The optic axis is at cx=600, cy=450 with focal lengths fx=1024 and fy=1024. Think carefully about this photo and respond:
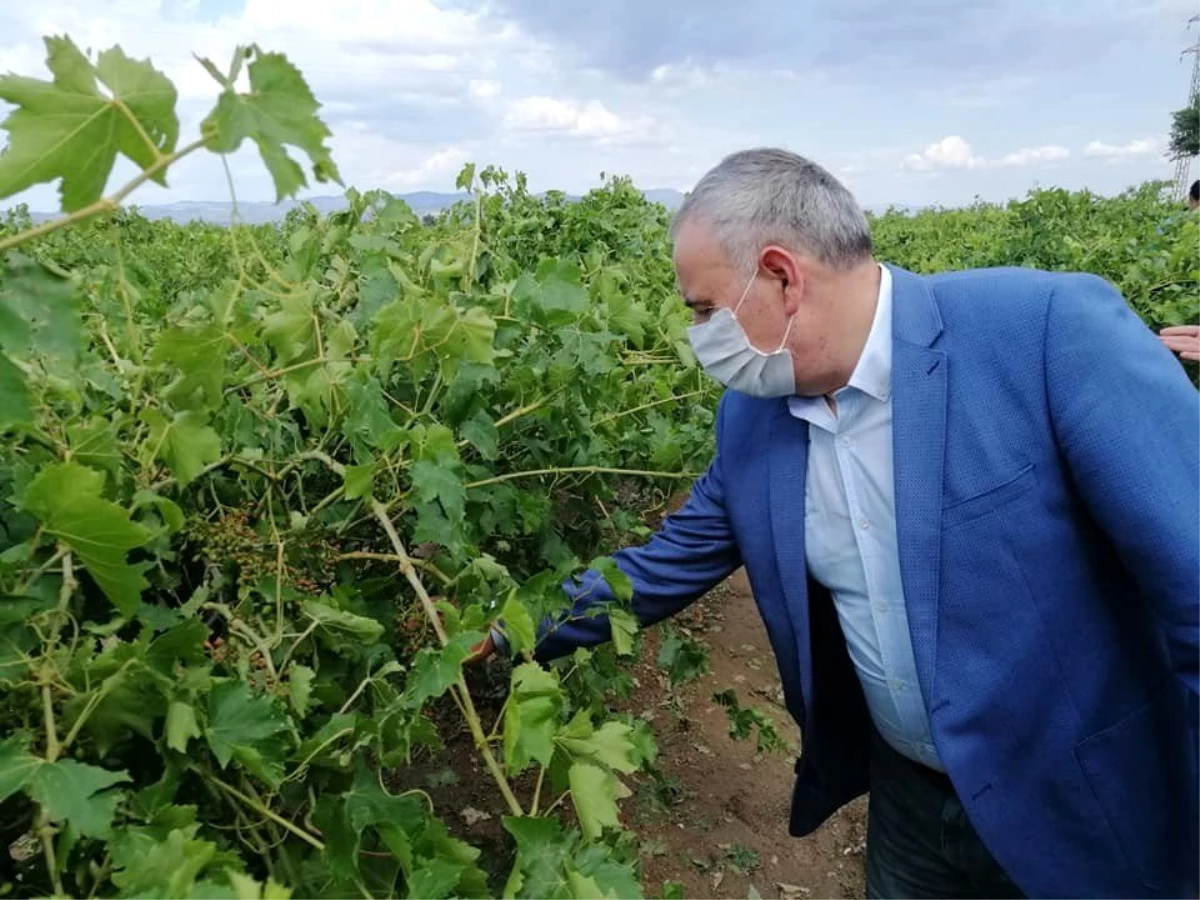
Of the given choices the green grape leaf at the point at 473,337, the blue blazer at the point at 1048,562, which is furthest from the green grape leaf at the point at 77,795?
the blue blazer at the point at 1048,562

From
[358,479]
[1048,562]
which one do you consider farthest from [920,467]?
[358,479]

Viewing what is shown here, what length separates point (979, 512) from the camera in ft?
6.15

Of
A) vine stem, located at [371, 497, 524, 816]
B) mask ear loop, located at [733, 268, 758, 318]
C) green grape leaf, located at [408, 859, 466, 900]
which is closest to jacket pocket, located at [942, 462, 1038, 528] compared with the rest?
mask ear loop, located at [733, 268, 758, 318]

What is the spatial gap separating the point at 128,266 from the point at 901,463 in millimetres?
1733

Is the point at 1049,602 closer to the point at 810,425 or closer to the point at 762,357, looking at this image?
the point at 810,425

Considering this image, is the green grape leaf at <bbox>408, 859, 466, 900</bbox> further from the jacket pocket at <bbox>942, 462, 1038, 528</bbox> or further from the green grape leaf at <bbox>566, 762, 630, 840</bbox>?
the jacket pocket at <bbox>942, 462, 1038, 528</bbox>

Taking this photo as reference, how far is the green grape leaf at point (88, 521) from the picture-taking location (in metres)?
1.18

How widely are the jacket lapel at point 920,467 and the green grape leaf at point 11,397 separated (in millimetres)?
1470

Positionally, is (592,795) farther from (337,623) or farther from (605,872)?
(337,623)

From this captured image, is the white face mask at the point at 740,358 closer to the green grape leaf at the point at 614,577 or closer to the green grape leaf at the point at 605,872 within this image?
the green grape leaf at the point at 614,577

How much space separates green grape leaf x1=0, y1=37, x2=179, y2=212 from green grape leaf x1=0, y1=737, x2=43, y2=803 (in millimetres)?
603

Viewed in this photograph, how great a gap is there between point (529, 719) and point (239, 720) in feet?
1.19

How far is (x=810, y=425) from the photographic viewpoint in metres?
2.15

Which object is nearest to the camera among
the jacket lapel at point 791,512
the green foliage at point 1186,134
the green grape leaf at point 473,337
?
the green grape leaf at point 473,337
